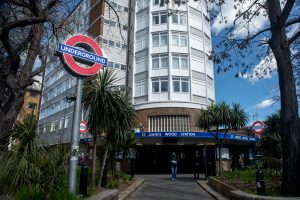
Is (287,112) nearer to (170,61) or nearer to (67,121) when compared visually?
(170,61)

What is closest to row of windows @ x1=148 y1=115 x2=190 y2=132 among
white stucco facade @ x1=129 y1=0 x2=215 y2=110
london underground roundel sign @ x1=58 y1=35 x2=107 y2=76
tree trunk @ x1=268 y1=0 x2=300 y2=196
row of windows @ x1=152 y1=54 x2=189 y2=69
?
white stucco facade @ x1=129 y1=0 x2=215 y2=110

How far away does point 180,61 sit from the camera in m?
35.4

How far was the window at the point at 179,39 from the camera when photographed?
118 feet

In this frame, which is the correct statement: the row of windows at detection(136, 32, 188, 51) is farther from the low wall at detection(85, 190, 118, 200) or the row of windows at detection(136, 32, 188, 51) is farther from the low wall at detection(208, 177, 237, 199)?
the low wall at detection(85, 190, 118, 200)

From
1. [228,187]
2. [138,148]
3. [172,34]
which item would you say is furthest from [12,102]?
[172,34]

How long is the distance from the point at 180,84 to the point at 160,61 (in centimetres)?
357

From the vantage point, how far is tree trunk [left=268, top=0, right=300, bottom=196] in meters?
8.48

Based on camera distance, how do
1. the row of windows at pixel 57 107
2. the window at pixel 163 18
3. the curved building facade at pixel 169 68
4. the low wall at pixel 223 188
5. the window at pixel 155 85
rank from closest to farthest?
the low wall at pixel 223 188 → the curved building facade at pixel 169 68 → the window at pixel 155 85 → the window at pixel 163 18 → the row of windows at pixel 57 107

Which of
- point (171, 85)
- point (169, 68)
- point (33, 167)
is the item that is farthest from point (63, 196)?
point (169, 68)

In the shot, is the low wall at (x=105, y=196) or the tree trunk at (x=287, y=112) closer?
the low wall at (x=105, y=196)

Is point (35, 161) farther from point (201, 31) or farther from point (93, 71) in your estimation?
point (201, 31)

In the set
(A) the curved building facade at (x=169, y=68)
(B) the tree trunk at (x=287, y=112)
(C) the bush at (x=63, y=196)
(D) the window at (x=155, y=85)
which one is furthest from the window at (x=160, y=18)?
(C) the bush at (x=63, y=196)

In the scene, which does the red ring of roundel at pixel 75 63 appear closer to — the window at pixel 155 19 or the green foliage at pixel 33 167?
the green foliage at pixel 33 167

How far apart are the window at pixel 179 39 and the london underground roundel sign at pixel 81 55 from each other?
29.0 m
